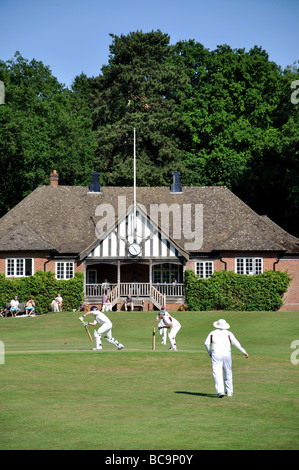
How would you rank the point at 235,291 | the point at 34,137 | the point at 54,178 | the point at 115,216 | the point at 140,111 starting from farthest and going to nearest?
the point at 140,111 → the point at 34,137 → the point at 54,178 → the point at 115,216 → the point at 235,291

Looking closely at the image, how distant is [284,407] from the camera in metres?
16.8

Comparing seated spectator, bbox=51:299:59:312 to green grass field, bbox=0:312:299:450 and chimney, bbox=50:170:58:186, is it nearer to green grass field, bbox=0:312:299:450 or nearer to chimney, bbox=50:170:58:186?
chimney, bbox=50:170:58:186

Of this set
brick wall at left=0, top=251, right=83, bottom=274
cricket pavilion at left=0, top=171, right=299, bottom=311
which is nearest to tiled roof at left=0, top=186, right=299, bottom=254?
cricket pavilion at left=0, top=171, right=299, bottom=311

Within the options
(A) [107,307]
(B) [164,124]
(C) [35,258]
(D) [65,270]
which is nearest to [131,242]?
(D) [65,270]

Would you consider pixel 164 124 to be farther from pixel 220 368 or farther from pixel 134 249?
pixel 220 368

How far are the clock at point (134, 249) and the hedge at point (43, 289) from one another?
3561 mm

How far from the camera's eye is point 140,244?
50125mm

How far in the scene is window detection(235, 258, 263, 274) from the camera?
1988 inches

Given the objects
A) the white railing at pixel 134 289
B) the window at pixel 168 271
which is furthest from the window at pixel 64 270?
the window at pixel 168 271

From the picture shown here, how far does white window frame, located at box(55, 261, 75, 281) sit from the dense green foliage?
12.3m

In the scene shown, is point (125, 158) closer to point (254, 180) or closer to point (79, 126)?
point (79, 126)

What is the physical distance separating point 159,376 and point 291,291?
98.4 feet

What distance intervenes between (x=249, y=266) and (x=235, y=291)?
2100mm

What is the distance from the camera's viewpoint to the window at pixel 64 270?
50.6 m
